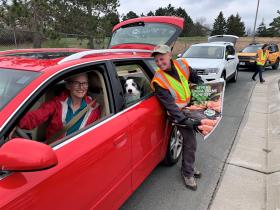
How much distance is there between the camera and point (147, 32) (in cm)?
645

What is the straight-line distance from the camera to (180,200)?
11.6 ft

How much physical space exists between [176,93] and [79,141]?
1.60 m

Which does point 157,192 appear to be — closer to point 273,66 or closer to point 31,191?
point 31,191

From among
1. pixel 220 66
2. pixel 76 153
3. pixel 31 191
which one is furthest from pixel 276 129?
pixel 31 191

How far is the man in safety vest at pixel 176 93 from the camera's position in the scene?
11.1ft

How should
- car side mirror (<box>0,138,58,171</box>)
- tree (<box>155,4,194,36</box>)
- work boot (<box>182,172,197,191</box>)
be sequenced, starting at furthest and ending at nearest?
1. tree (<box>155,4,194,36</box>)
2. work boot (<box>182,172,197,191</box>)
3. car side mirror (<box>0,138,58,171</box>)

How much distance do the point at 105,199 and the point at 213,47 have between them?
31.1 feet

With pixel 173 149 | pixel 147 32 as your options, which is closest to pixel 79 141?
pixel 173 149

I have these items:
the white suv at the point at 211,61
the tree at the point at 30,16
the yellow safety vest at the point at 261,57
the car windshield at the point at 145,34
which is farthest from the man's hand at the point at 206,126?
the tree at the point at 30,16

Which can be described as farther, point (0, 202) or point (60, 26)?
point (60, 26)

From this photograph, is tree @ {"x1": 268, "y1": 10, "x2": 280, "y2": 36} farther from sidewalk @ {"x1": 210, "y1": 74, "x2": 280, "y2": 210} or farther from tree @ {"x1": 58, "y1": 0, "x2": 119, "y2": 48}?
sidewalk @ {"x1": 210, "y1": 74, "x2": 280, "y2": 210}

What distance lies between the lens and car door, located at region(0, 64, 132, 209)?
1.71 m

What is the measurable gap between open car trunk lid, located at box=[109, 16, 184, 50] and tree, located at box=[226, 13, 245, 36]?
74836 mm

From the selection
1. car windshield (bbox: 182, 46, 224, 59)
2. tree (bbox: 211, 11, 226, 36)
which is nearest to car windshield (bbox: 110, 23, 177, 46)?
car windshield (bbox: 182, 46, 224, 59)
